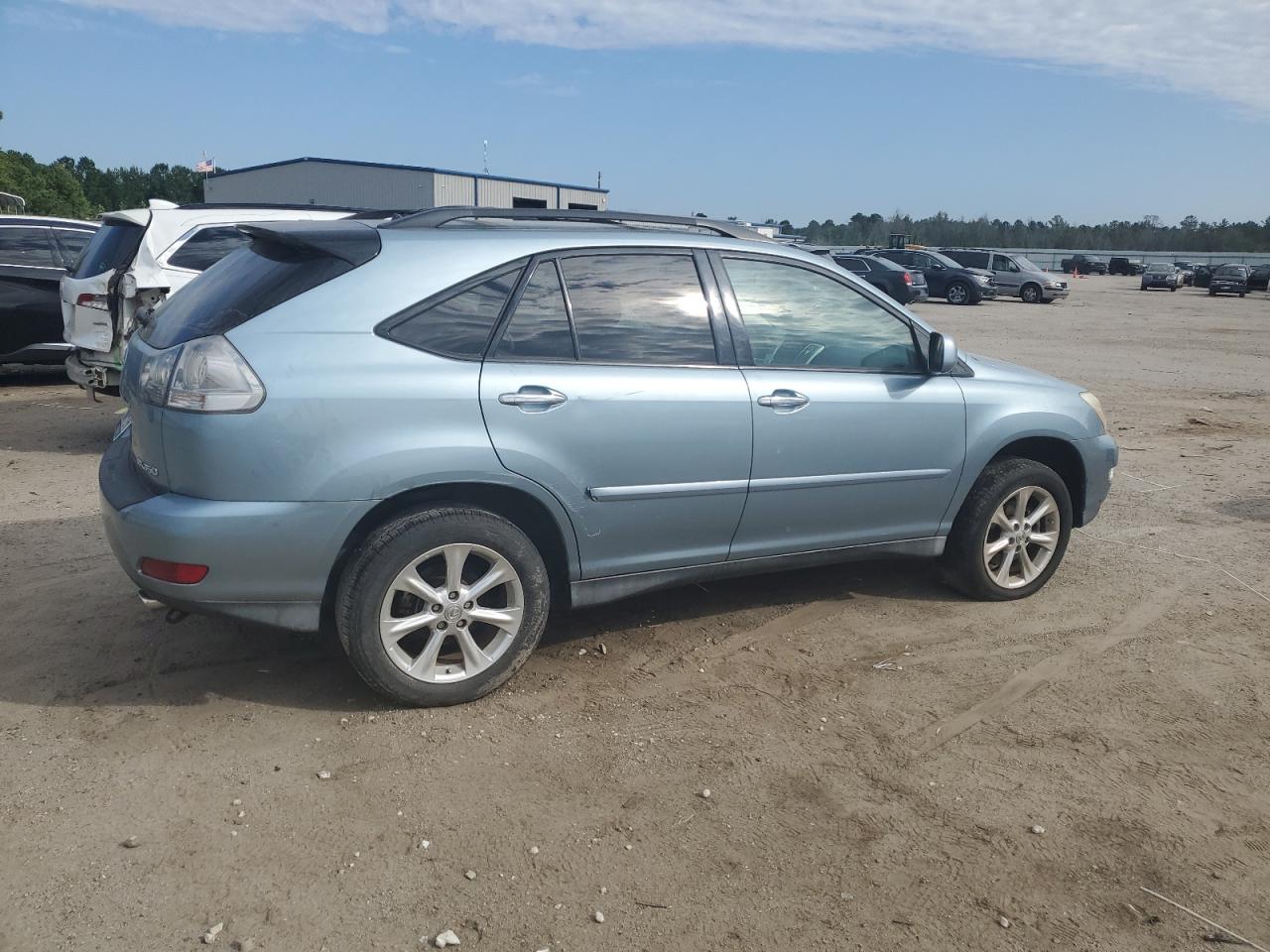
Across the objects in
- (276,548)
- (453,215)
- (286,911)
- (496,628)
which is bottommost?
(286,911)

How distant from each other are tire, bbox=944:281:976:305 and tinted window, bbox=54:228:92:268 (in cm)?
2625

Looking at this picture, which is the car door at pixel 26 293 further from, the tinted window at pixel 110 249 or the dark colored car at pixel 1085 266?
the dark colored car at pixel 1085 266

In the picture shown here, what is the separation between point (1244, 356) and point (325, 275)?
1854cm

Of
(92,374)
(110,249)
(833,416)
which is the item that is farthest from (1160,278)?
(833,416)

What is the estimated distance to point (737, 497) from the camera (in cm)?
434

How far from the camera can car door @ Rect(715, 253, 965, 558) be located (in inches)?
174

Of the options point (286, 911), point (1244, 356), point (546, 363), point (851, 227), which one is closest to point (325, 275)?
point (546, 363)

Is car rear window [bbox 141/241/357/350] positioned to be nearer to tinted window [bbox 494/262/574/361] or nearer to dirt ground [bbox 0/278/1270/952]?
tinted window [bbox 494/262/574/361]

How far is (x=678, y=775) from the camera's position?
351 centimetres

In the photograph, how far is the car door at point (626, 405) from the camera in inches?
153

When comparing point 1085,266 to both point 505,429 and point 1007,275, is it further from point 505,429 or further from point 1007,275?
point 505,429

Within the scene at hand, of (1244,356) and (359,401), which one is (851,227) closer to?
(1244,356)

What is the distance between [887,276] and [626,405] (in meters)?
26.0

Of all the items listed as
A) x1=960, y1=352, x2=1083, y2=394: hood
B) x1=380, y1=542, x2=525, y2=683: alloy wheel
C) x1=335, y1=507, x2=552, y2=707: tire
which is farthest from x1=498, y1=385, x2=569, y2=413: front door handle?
x1=960, y1=352, x2=1083, y2=394: hood
